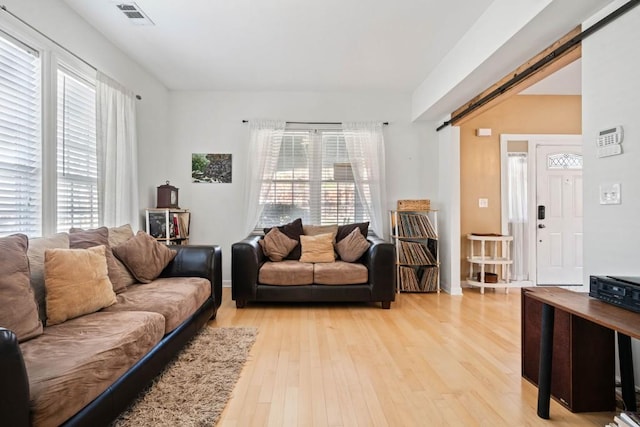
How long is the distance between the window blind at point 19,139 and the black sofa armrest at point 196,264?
103cm

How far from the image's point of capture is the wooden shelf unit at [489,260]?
445 centimetres

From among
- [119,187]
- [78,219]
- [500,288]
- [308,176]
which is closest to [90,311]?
[78,219]

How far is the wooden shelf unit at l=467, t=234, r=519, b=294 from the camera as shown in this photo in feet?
14.6

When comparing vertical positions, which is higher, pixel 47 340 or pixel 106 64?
pixel 106 64

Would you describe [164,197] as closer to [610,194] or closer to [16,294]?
[16,294]

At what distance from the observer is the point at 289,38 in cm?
331

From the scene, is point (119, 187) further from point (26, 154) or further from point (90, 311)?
point (90, 311)

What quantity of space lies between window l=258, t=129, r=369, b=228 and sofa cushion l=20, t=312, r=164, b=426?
2924mm

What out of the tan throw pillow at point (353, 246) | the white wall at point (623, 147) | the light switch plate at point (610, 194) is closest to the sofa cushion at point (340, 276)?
the tan throw pillow at point (353, 246)

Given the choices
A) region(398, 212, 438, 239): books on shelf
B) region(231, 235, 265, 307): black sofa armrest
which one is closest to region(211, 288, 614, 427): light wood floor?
region(231, 235, 265, 307): black sofa armrest

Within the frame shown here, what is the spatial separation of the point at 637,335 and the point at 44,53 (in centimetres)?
389

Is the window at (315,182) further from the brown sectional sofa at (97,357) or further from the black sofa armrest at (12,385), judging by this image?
the black sofa armrest at (12,385)

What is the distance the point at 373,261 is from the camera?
147 inches

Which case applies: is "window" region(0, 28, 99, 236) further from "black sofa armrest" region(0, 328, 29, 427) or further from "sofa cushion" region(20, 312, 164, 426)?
"black sofa armrest" region(0, 328, 29, 427)
